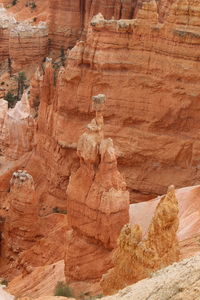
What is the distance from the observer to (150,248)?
10.2 meters

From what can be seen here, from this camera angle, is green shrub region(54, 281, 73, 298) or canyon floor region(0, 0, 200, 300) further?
canyon floor region(0, 0, 200, 300)

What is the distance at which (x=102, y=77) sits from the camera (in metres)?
21.0

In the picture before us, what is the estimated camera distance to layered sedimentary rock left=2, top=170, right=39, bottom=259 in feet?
61.8

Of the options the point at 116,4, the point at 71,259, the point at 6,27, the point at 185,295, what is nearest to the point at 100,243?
the point at 71,259

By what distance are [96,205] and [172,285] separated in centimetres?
739

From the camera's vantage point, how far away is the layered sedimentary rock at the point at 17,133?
24.7 metres

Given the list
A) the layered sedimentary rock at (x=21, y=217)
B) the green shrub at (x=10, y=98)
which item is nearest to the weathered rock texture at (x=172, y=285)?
the layered sedimentary rock at (x=21, y=217)

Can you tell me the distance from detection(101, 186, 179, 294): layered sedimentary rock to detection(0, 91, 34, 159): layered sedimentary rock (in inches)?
572

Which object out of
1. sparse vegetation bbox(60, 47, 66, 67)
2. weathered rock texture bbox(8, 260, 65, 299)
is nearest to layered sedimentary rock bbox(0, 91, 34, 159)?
weathered rock texture bbox(8, 260, 65, 299)

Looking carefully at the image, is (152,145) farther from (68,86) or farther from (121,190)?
(121,190)

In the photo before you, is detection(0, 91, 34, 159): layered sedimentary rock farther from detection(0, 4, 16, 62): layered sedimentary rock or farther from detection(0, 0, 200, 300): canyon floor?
detection(0, 4, 16, 62): layered sedimentary rock

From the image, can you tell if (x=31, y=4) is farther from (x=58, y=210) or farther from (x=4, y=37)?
(x=58, y=210)

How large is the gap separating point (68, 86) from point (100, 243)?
9.25 meters

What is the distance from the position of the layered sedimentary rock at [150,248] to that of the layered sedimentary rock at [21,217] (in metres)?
8.48
